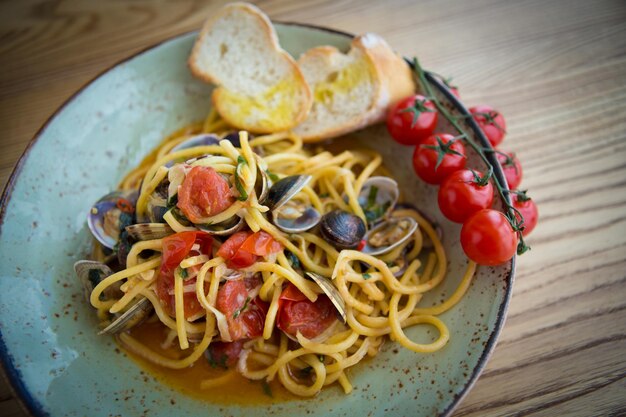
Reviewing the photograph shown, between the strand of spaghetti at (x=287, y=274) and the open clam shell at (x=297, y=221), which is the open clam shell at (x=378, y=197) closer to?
the open clam shell at (x=297, y=221)

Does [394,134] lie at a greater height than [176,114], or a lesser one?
lesser

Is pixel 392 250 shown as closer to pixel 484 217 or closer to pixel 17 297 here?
pixel 484 217

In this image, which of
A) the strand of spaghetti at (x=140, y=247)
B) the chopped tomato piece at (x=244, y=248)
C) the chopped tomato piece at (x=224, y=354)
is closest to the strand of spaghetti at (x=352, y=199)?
the chopped tomato piece at (x=244, y=248)

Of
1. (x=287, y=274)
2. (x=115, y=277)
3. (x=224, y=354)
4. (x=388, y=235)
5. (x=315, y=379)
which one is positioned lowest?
(x=315, y=379)

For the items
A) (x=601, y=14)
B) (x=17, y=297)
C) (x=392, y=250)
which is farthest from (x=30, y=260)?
(x=601, y=14)

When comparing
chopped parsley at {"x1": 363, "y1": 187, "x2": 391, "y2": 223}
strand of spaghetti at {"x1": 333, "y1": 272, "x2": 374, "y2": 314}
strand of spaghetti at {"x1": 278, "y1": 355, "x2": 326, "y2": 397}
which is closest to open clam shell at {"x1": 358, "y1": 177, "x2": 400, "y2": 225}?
chopped parsley at {"x1": 363, "y1": 187, "x2": 391, "y2": 223}

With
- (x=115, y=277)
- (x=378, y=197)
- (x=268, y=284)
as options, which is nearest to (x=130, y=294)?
(x=115, y=277)

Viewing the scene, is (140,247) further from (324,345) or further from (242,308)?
(324,345)
